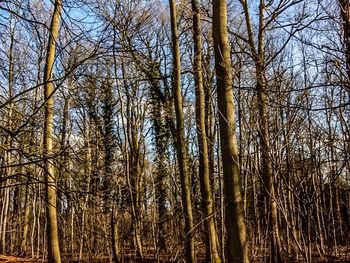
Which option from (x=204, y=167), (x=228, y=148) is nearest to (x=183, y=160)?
(x=204, y=167)

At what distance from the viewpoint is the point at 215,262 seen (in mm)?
9617

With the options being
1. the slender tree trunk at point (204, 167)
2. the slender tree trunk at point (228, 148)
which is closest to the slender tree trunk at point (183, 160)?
the slender tree trunk at point (204, 167)

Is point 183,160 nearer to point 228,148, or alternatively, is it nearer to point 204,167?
point 204,167

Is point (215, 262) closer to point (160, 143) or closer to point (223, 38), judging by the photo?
point (223, 38)

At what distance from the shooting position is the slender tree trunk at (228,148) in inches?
167

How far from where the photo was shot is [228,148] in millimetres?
4355

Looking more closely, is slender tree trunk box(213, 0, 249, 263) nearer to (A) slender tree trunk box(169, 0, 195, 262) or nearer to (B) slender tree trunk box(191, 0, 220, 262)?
(A) slender tree trunk box(169, 0, 195, 262)

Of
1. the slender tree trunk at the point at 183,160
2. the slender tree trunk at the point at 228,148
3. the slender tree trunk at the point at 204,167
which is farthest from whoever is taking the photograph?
the slender tree trunk at the point at 204,167

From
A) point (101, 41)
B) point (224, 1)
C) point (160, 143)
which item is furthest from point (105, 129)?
point (101, 41)

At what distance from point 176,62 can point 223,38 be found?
15.2 feet

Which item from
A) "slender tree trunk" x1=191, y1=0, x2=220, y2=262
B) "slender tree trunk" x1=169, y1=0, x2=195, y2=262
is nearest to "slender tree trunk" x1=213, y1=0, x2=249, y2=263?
"slender tree trunk" x1=169, y1=0, x2=195, y2=262

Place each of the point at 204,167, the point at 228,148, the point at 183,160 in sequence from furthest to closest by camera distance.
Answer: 1. the point at 204,167
2. the point at 183,160
3. the point at 228,148

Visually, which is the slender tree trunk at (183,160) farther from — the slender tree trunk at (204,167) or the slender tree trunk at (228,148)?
the slender tree trunk at (228,148)

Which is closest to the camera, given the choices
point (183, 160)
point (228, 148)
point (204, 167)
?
point (228, 148)
